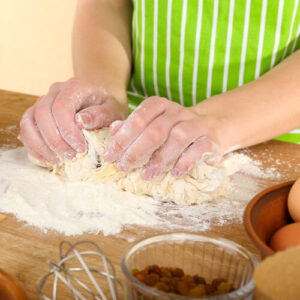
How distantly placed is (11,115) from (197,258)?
88cm

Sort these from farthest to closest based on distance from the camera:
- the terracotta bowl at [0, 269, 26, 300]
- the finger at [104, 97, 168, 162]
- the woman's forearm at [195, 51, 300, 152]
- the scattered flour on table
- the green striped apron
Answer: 1. the green striped apron
2. the woman's forearm at [195, 51, 300, 152]
3. the finger at [104, 97, 168, 162]
4. the scattered flour on table
5. the terracotta bowl at [0, 269, 26, 300]

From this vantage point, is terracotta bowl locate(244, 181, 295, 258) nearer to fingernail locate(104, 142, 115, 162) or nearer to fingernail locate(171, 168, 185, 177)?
fingernail locate(171, 168, 185, 177)

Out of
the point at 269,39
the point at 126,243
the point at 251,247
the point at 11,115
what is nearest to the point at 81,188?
the point at 126,243

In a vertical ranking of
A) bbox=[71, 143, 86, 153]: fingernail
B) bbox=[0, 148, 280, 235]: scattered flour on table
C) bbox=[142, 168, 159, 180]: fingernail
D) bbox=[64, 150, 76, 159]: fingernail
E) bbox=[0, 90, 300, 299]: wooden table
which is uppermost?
bbox=[71, 143, 86, 153]: fingernail

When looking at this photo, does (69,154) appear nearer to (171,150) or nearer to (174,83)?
(171,150)

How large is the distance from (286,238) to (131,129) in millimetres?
392

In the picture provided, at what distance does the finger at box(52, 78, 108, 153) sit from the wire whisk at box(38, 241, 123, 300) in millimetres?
286

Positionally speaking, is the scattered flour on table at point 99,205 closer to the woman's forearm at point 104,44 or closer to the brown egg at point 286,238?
the brown egg at point 286,238

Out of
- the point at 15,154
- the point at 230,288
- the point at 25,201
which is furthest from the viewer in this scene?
the point at 15,154

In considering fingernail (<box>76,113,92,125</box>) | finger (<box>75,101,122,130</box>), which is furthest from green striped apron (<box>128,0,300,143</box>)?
fingernail (<box>76,113,92,125</box>)

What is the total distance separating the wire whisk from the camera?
52 cm

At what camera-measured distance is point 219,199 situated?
89 centimetres

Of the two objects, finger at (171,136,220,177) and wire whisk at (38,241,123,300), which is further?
finger at (171,136,220,177)

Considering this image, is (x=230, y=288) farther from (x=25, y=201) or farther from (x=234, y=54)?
(x=234, y=54)
